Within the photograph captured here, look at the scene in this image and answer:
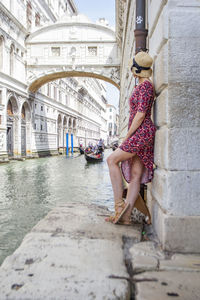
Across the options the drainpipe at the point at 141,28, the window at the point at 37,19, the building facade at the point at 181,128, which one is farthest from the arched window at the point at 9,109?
the building facade at the point at 181,128

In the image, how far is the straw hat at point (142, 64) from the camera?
2.38 meters

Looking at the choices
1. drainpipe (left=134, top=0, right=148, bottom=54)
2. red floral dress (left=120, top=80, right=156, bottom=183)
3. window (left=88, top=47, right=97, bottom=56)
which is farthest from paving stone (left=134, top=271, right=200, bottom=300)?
window (left=88, top=47, right=97, bottom=56)

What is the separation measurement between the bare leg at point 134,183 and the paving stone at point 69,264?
0.70ft

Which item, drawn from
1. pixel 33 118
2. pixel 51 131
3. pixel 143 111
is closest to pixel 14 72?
pixel 33 118

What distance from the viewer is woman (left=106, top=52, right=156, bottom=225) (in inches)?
90.4

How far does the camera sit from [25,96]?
18328 mm

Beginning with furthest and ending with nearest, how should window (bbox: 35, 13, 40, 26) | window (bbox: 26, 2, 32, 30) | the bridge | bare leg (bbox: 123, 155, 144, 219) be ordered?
window (bbox: 35, 13, 40, 26) < window (bbox: 26, 2, 32, 30) < the bridge < bare leg (bbox: 123, 155, 144, 219)

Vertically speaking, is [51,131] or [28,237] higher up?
[51,131]

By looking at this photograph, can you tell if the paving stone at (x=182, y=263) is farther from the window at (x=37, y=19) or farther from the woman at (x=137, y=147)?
the window at (x=37, y=19)

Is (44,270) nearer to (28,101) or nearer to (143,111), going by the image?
(143,111)

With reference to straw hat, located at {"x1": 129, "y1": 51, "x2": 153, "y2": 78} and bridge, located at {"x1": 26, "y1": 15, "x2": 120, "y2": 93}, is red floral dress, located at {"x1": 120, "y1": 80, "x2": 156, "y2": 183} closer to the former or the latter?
straw hat, located at {"x1": 129, "y1": 51, "x2": 153, "y2": 78}

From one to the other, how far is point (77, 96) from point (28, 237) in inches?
1261

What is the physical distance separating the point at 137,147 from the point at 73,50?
17.2 m

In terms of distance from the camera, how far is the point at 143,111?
2266 mm
